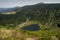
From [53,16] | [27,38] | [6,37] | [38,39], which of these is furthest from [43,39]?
[53,16]

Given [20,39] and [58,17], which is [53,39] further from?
[58,17]

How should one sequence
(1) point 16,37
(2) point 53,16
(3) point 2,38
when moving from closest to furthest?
(3) point 2,38, (1) point 16,37, (2) point 53,16

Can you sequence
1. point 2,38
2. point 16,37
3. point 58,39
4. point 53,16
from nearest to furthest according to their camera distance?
point 2,38 → point 16,37 → point 58,39 → point 53,16

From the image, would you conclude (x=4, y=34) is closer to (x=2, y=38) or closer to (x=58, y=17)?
(x=2, y=38)

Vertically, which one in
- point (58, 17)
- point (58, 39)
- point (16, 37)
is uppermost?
point (16, 37)

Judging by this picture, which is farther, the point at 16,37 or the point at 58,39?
the point at 58,39

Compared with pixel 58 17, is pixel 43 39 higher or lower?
higher

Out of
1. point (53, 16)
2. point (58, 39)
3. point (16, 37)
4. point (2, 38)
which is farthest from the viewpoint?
point (53, 16)

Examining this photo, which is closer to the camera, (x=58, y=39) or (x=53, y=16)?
(x=58, y=39)

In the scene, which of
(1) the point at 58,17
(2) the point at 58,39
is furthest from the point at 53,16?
(2) the point at 58,39
